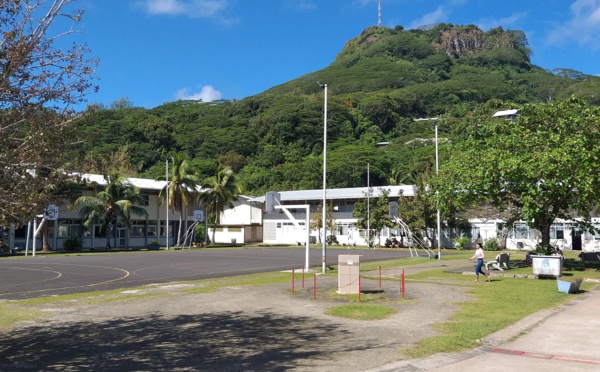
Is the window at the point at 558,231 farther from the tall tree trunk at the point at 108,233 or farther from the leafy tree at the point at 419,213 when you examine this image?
the tall tree trunk at the point at 108,233

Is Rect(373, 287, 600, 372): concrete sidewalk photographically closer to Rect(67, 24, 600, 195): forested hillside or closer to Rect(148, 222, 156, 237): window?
Rect(148, 222, 156, 237): window

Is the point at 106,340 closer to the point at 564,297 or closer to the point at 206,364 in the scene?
the point at 206,364

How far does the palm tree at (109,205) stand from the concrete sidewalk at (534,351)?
1778 inches

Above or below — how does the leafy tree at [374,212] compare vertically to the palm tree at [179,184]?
below

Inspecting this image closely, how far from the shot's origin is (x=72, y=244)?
2016 inches

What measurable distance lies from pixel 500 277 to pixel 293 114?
345ft

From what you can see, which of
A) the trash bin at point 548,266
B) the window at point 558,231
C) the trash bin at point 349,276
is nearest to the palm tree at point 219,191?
the window at point 558,231

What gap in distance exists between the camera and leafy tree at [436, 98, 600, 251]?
23.5m

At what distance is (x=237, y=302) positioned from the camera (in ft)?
51.6

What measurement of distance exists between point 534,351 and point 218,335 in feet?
19.5

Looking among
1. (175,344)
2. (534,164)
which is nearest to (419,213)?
(534,164)

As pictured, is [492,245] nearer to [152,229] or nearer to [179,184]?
[179,184]

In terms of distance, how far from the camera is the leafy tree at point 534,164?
2355cm

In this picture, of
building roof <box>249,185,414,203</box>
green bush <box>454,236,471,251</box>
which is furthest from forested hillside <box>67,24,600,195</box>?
green bush <box>454,236,471,251</box>
